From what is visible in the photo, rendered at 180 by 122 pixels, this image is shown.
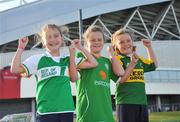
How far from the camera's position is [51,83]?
448 cm

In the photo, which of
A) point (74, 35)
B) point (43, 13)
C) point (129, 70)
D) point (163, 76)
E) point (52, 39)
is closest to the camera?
point (52, 39)

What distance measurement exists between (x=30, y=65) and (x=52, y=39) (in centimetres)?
38

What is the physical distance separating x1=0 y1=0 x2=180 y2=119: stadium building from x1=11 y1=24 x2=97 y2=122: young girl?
1474 inches

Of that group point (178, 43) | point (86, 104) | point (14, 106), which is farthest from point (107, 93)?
point (178, 43)

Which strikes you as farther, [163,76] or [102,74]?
[163,76]

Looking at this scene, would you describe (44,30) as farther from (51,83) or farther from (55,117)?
(55,117)

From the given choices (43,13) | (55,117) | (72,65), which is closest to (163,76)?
(43,13)

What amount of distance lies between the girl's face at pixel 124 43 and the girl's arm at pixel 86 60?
0.76 m

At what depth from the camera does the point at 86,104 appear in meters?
4.77

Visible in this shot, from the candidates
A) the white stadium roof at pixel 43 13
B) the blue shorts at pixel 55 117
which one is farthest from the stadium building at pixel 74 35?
the blue shorts at pixel 55 117

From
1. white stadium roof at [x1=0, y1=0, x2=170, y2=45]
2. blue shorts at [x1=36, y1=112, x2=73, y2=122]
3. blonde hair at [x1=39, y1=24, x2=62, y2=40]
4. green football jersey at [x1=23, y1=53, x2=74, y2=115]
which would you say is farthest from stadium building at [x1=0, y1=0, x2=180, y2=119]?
blue shorts at [x1=36, y1=112, x2=73, y2=122]

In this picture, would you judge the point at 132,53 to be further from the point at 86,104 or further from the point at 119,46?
the point at 86,104

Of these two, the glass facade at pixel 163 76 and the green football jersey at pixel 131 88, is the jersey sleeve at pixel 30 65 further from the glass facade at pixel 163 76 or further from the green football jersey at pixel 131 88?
the glass facade at pixel 163 76

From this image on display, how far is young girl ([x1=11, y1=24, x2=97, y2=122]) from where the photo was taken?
436 centimetres
